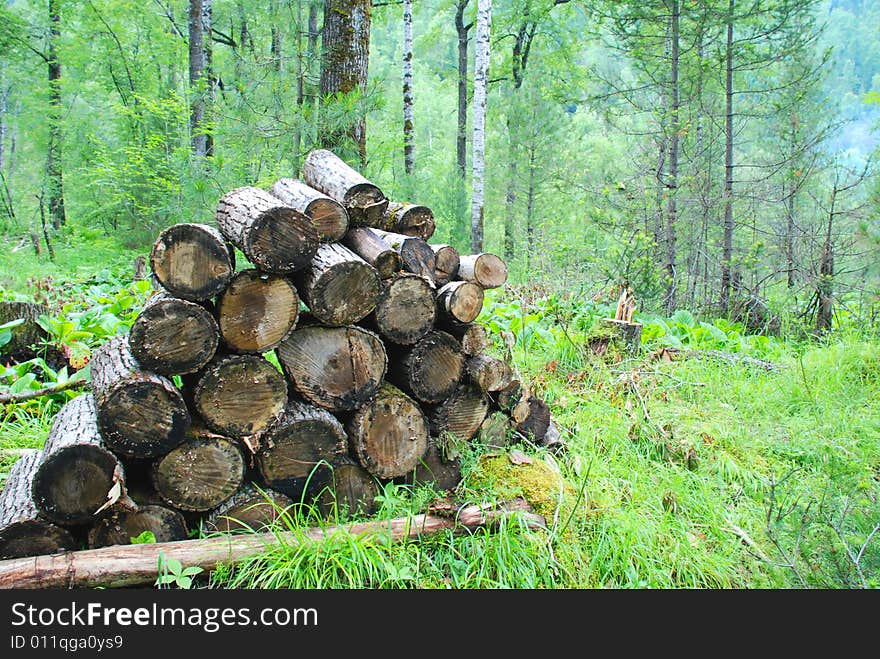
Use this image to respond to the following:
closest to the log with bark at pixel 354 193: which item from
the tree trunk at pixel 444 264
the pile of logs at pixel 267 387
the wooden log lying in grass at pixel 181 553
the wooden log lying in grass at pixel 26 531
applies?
the pile of logs at pixel 267 387

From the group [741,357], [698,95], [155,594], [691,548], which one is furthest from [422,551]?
[698,95]

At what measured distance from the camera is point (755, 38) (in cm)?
915

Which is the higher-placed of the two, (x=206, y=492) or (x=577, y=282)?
(x=577, y=282)

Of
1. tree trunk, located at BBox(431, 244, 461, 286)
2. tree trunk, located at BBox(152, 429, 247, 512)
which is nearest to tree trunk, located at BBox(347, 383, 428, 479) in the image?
tree trunk, located at BBox(152, 429, 247, 512)

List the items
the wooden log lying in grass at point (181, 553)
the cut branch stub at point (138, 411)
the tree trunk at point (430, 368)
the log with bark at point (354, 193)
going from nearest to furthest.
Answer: the wooden log lying in grass at point (181, 553)
the cut branch stub at point (138, 411)
the tree trunk at point (430, 368)
the log with bark at point (354, 193)

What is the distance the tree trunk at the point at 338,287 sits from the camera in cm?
263

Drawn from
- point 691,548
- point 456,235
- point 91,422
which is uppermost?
point 456,235

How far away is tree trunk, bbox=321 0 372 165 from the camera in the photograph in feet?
17.6

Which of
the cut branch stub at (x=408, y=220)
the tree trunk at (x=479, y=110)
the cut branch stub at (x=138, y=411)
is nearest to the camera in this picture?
the cut branch stub at (x=138, y=411)

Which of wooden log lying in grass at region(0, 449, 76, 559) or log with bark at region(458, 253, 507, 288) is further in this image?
log with bark at region(458, 253, 507, 288)

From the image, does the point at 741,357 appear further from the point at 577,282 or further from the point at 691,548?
the point at 691,548

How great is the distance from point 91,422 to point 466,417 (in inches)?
70.8

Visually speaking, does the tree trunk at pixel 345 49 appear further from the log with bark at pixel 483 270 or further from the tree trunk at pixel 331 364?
the tree trunk at pixel 331 364

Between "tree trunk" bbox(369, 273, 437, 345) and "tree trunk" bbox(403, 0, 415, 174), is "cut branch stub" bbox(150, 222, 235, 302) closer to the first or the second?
"tree trunk" bbox(369, 273, 437, 345)
